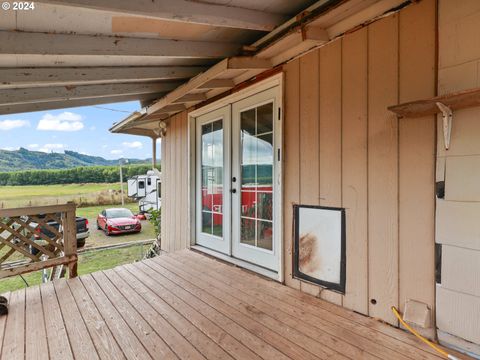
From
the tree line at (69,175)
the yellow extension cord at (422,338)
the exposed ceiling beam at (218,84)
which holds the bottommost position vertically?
the yellow extension cord at (422,338)

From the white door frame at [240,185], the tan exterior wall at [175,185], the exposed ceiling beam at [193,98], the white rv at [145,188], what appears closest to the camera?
the white door frame at [240,185]

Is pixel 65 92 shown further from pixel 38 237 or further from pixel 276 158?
pixel 276 158

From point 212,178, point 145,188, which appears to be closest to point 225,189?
point 212,178

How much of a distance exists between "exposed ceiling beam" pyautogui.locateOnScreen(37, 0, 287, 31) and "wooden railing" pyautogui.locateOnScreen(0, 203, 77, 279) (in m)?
2.36

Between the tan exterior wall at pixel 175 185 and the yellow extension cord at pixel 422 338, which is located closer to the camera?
the yellow extension cord at pixel 422 338

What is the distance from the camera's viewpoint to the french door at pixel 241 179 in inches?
107

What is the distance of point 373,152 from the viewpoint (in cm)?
184

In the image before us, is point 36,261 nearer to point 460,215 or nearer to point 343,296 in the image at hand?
point 343,296

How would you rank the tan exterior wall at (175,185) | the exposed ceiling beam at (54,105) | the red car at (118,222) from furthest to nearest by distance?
the red car at (118,222)
the tan exterior wall at (175,185)
the exposed ceiling beam at (54,105)

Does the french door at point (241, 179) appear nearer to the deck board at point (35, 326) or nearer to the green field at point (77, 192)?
the deck board at point (35, 326)

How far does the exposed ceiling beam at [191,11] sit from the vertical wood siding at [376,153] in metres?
0.59

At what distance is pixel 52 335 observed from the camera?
177 centimetres

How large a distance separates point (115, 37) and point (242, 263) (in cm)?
254

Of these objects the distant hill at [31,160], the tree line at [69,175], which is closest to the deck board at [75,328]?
the tree line at [69,175]
